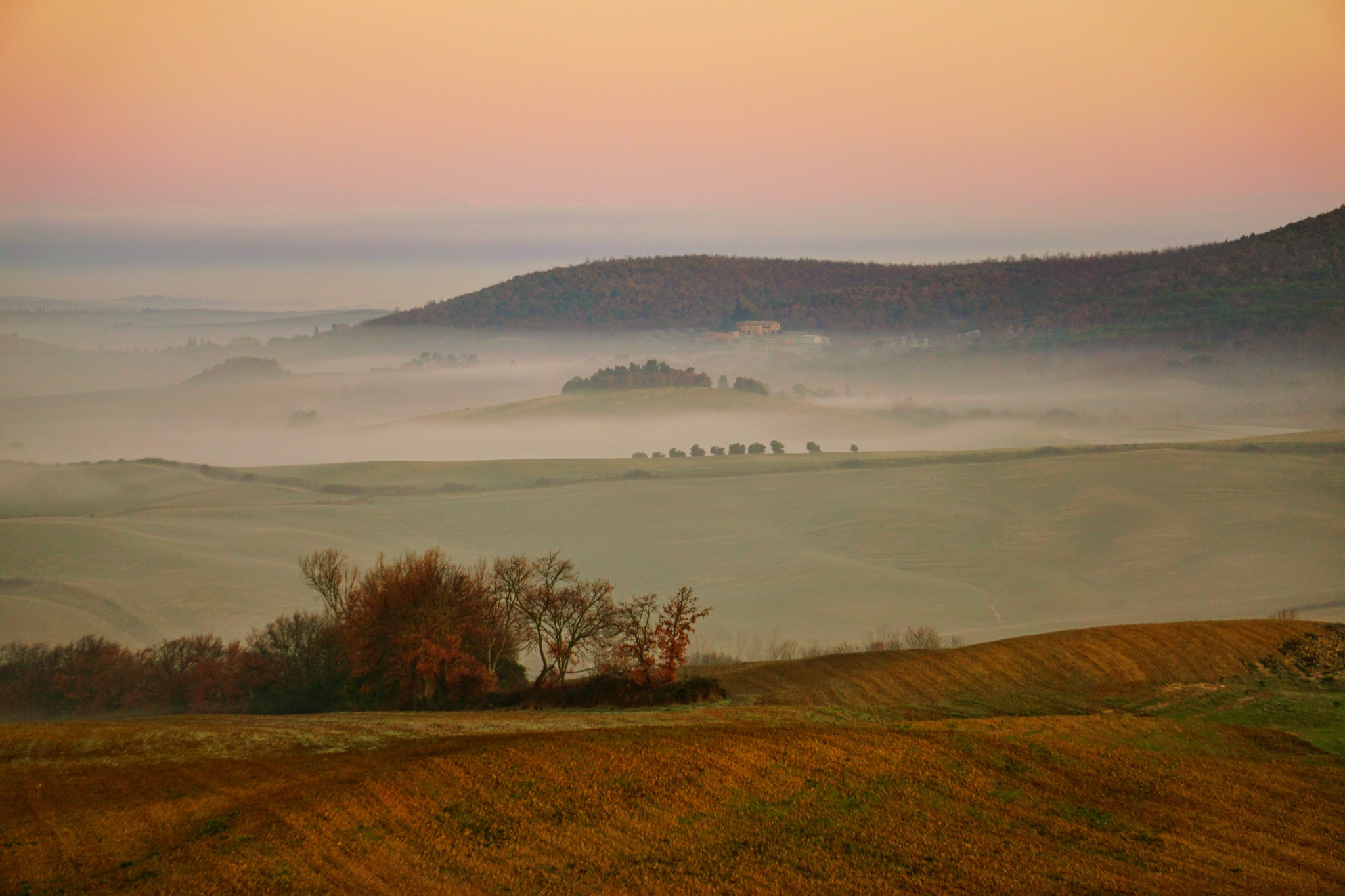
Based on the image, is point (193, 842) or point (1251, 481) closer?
point (193, 842)

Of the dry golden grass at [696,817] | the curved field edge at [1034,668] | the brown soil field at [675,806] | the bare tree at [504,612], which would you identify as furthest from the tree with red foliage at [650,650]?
the dry golden grass at [696,817]

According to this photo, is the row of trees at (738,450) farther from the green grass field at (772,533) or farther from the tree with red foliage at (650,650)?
the tree with red foliage at (650,650)

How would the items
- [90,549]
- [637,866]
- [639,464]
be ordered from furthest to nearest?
[639,464]
[90,549]
[637,866]

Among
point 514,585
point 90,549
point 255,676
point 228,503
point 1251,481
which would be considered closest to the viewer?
point 255,676

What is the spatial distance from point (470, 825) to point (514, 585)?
89.9 feet

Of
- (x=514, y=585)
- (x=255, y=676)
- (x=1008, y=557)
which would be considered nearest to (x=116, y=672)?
(x=255, y=676)

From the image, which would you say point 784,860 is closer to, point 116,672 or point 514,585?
point 514,585

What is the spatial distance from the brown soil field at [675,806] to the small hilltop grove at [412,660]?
9.66 meters

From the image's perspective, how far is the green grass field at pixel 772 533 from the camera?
268 feet

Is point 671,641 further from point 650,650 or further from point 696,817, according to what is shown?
point 696,817

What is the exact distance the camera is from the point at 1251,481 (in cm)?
11519

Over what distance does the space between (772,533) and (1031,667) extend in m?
73.7

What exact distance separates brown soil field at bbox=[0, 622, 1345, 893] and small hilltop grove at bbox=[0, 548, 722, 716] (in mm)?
9661

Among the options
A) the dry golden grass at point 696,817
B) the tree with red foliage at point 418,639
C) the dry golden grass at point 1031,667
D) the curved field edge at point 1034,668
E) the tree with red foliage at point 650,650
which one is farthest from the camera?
the tree with red foliage at point 418,639
